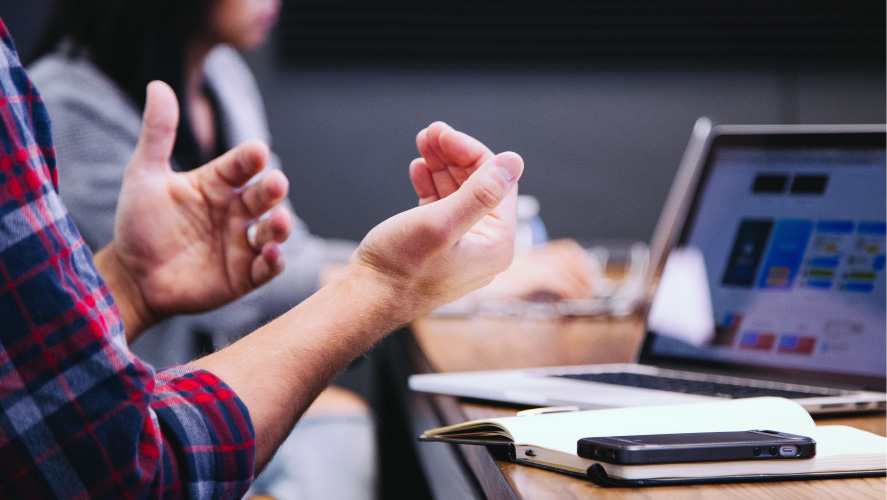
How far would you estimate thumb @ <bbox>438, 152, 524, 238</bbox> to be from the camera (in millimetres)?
654

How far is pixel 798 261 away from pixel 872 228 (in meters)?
0.09

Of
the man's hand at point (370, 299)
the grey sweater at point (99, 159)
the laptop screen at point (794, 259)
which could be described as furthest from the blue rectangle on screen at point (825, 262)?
the grey sweater at point (99, 159)

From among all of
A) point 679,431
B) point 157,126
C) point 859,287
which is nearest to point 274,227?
point 157,126

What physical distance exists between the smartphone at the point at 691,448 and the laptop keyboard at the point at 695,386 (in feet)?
0.79

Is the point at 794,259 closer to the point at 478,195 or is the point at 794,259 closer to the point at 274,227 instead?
the point at 478,195

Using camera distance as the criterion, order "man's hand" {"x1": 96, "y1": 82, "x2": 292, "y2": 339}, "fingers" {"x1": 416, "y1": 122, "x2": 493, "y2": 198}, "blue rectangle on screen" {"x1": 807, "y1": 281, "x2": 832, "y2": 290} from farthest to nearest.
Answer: "man's hand" {"x1": 96, "y1": 82, "x2": 292, "y2": 339}
"blue rectangle on screen" {"x1": 807, "y1": 281, "x2": 832, "y2": 290}
"fingers" {"x1": 416, "y1": 122, "x2": 493, "y2": 198}

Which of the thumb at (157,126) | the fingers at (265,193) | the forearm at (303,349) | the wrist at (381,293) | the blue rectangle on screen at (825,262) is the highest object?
the blue rectangle on screen at (825,262)

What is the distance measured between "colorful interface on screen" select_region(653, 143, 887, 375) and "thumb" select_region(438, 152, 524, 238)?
17.1 inches

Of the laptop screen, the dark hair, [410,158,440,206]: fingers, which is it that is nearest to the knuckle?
[410,158,440,206]: fingers

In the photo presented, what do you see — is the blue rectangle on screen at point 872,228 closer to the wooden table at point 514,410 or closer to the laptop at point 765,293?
the laptop at point 765,293

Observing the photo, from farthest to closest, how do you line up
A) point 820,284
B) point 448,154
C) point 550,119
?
point 550,119 < point 820,284 < point 448,154

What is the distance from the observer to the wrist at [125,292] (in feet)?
3.34

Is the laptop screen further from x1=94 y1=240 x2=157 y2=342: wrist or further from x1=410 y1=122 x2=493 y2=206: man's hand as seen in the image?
x1=94 y1=240 x2=157 y2=342: wrist

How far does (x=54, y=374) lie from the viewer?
0.54 metres
